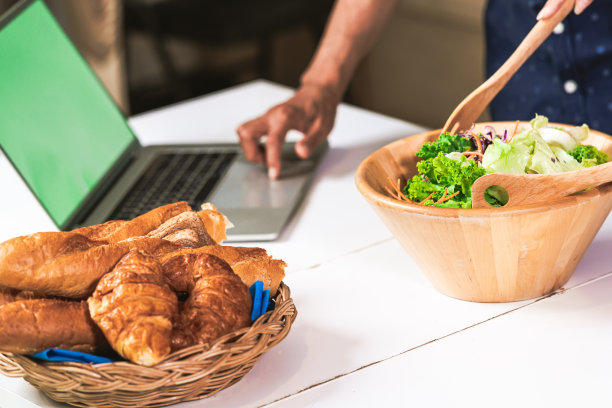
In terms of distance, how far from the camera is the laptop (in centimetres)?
124

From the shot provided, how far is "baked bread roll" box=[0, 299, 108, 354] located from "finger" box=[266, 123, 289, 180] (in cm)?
67

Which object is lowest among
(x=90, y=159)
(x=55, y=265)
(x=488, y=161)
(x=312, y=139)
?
(x=312, y=139)

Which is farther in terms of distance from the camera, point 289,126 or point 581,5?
point 289,126

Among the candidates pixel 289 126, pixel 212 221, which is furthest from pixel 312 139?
pixel 212 221

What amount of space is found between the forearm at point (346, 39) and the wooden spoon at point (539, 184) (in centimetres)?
78

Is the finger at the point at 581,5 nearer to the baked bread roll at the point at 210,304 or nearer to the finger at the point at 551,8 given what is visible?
the finger at the point at 551,8

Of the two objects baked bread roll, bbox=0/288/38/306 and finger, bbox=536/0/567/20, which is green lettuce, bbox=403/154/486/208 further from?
baked bread roll, bbox=0/288/38/306

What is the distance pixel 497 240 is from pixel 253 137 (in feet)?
2.30

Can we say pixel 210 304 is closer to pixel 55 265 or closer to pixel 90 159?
pixel 55 265

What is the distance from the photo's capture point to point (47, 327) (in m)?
0.76

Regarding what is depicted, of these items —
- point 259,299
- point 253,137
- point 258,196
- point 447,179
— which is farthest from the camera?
point 253,137

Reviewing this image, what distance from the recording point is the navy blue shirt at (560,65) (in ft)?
5.10

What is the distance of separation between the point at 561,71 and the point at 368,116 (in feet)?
1.42

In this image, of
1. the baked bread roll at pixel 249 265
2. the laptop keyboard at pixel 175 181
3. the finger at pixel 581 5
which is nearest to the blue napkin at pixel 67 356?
the baked bread roll at pixel 249 265
